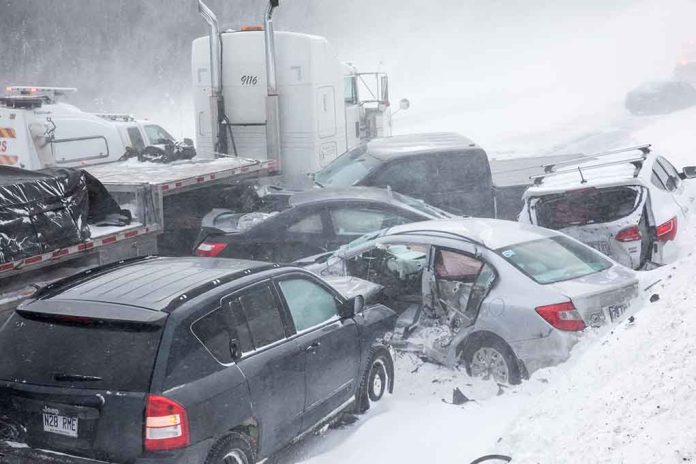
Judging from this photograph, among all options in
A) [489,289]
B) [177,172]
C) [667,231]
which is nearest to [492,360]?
[489,289]

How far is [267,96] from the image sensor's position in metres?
13.0

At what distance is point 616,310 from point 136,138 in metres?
11.3

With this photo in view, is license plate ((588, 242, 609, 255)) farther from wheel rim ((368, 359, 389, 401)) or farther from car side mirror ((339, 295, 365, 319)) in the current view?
car side mirror ((339, 295, 365, 319))

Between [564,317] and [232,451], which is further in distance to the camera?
[564,317]

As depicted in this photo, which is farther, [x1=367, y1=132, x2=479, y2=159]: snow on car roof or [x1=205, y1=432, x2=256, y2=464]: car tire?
[x1=367, y1=132, x2=479, y2=159]: snow on car roof

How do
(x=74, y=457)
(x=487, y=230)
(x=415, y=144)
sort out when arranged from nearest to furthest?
(x=74, y=457)
(x=487, y=230)
(x=415, y=144)

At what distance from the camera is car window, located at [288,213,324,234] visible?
30.9ft

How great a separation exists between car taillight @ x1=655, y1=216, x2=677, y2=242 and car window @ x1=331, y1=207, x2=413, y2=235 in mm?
2845

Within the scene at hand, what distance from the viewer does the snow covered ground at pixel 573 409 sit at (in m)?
3.69

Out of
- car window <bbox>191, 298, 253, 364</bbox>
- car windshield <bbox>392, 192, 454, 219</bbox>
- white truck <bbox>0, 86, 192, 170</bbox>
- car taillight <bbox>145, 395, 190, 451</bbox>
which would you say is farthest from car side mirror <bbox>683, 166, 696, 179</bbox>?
white truck <bbox>0, 86, 192, 170</bbox>

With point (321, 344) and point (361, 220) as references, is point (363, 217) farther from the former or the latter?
point (321, 344)

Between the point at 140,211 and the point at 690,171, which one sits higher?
the point at 690,171

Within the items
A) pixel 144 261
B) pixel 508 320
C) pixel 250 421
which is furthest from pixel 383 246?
pixel 250 421

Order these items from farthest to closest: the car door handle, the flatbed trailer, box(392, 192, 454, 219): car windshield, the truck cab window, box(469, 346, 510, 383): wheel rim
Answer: the truck cab window, box(392, 192, 454, 219): car windshield, the flatbed trailer, box(469, 346, 510, 383): wheel rim, the car door handle
